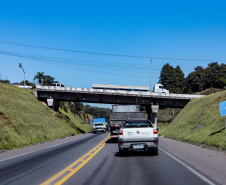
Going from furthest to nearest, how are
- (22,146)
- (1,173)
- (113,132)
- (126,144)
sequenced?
(113,132), (22,146), (126,144), (1,173)

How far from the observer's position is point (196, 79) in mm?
121375

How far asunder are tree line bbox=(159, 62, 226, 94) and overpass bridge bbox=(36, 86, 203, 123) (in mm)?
57969

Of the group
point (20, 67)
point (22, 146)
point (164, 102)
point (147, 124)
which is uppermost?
point (20, 67)

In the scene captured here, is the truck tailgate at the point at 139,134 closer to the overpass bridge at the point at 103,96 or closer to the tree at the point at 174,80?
the overpass bridge at the point at 103,96

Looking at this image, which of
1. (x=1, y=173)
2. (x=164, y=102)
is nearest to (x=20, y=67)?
(x=164, y=102)

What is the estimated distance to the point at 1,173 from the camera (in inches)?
353

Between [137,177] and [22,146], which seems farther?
[22,146]

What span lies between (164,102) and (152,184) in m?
54.1

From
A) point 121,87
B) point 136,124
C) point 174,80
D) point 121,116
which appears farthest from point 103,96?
point 174,80

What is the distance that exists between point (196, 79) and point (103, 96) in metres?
74.8

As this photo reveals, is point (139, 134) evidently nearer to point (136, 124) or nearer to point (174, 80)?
point (136, 124)

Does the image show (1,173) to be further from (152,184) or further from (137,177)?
(152,184)

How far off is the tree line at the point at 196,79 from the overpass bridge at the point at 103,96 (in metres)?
58.0

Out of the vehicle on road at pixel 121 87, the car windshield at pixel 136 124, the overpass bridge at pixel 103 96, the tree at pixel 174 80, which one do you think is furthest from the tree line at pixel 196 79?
the car windshield at pixel 136 124
